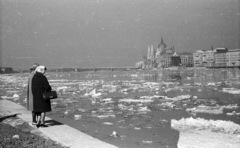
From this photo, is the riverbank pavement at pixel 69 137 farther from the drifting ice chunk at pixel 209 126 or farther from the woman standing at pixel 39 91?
the drifting ice chunk at pixel 209 126

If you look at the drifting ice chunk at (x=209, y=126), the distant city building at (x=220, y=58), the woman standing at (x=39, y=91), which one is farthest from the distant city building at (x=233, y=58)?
the woman standing at (x=39, y=91)

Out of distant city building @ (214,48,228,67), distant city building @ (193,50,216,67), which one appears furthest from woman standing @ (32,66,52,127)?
distant city building @ (193,50,216,67)

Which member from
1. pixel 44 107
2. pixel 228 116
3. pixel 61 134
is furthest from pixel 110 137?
pixel 228 116

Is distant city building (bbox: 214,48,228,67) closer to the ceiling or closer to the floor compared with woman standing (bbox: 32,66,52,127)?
closer to the ceiling

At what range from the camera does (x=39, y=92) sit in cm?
705

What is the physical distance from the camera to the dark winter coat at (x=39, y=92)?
704 centimetres

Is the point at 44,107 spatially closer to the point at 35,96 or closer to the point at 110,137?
the point at 35,96

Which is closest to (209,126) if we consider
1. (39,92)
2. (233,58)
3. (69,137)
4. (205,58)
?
(69,137)

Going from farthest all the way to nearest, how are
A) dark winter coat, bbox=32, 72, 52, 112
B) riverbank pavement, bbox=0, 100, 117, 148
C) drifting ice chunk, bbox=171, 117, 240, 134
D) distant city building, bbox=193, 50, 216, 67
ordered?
1. distant city building, bbox=193, 50, 216, 67
2. drifting ice chunk, bbox=171, 117, 240, 134
3. dark winter coat, bbox=32, 72, 52, 112
4. riverbank pavement, bbox=0, 100, 117, 148

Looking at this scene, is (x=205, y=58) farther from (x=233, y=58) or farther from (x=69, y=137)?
(x=69, y=137)

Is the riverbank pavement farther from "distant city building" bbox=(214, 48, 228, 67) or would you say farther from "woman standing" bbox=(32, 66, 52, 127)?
"distant city building" bbox=(214, 48, 228, 67)

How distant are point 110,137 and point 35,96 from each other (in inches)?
82.8

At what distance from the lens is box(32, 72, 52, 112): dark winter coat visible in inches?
277

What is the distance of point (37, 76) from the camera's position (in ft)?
23.2
